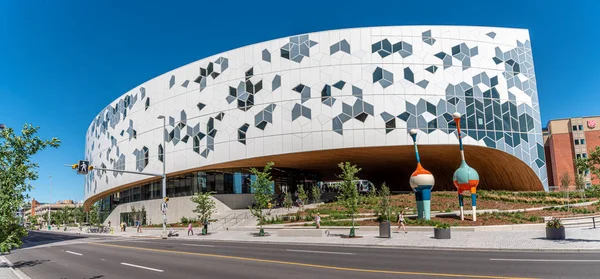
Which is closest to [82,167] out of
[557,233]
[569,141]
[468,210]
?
[557,233]

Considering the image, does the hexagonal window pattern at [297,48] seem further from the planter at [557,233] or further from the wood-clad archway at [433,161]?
the planter at [557,233]

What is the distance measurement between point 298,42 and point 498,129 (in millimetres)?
23145

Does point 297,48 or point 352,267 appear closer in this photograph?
point 352,267

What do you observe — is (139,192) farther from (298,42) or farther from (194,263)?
(194,263)

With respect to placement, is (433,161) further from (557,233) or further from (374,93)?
(557,233)

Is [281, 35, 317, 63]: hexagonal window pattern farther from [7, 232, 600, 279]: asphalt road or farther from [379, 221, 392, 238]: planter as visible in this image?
[7, 232, 600, 279]: asphalt road

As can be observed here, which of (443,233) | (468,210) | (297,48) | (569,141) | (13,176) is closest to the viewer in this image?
(13,176)

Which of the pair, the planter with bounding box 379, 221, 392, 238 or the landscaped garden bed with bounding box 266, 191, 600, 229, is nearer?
the planter with bounding box 379, 221, 392, 238

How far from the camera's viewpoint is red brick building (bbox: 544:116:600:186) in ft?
281

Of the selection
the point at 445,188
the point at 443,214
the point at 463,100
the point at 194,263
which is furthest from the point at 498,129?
the point at 194,263

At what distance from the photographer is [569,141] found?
8712 centimetres

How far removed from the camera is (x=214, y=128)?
153 feet

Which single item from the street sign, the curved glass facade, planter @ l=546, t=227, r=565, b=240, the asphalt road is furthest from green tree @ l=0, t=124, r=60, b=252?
the curved glass facade

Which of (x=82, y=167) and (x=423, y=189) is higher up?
(x=82, y=167)
